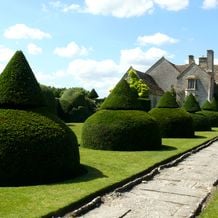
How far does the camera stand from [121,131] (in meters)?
15.9

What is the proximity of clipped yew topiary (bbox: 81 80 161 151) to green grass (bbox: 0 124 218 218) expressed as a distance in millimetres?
1758

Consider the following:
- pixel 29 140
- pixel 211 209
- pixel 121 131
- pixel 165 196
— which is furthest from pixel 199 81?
pixel 211 209

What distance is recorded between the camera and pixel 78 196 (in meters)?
8.00

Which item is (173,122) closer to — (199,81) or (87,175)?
(87,175)

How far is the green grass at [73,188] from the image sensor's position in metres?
7.07

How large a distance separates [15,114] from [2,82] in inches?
39.7

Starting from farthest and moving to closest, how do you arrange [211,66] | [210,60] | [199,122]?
[210,60] → [211,66] → [199,122]

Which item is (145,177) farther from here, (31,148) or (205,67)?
(205,67)

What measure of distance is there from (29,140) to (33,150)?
0.78 ft

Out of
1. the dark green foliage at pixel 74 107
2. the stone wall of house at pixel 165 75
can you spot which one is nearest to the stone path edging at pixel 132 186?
the dark green foliage at pixel 74 107

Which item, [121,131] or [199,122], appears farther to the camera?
[199,122]

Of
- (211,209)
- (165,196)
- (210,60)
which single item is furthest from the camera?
(210,60)

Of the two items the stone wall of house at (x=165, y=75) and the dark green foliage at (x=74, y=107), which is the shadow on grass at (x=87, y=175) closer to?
the dark green foliage at (x=74, y=107)

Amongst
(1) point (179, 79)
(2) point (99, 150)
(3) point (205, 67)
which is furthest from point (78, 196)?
(3) point (205, 67)
